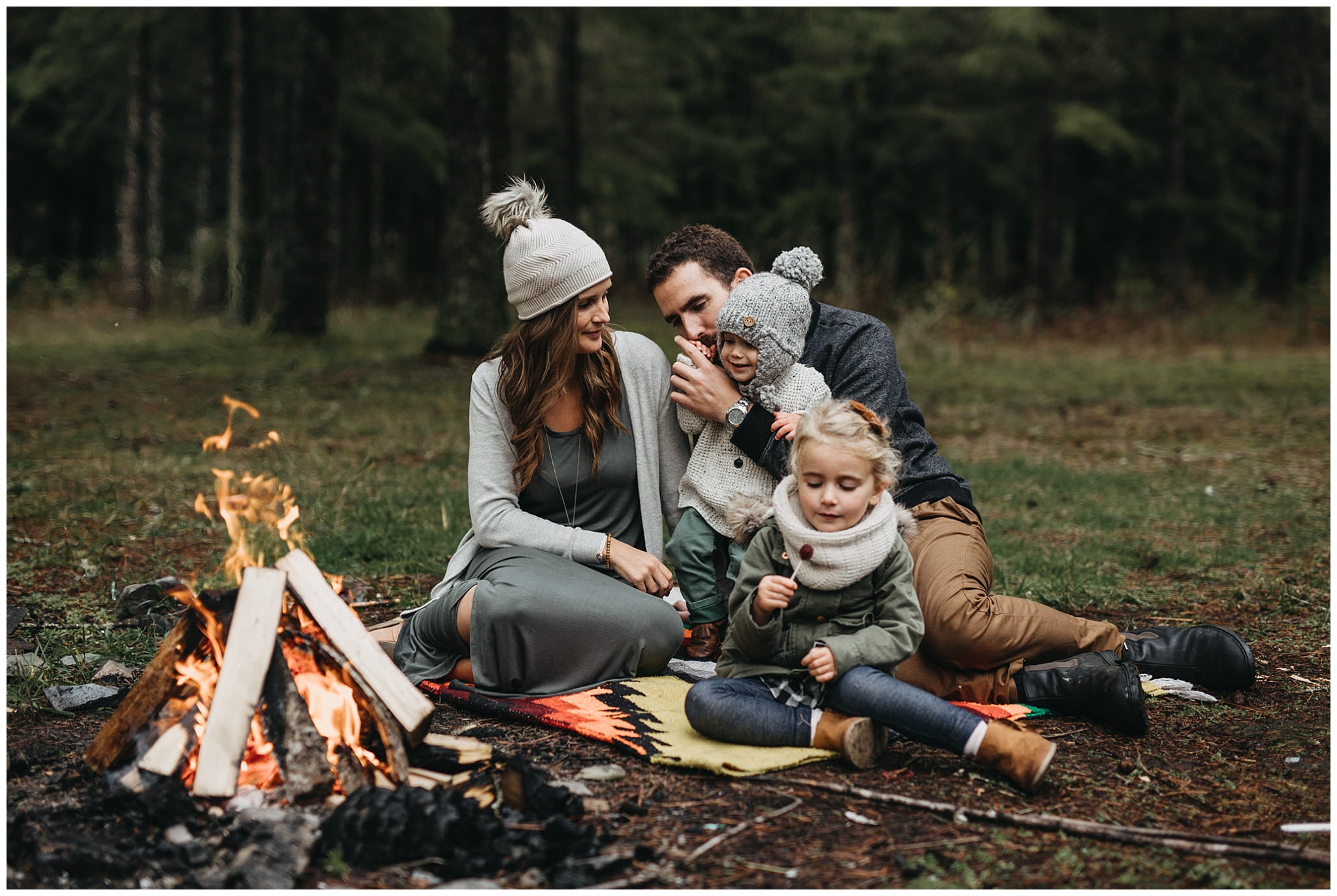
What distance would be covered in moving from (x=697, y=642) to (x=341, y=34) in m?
15.7

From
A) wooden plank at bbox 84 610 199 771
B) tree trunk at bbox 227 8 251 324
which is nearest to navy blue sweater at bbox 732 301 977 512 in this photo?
wooden plank at bbox 84 610 199 771

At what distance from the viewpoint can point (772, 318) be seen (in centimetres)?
387

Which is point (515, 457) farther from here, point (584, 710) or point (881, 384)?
point (881, 384)

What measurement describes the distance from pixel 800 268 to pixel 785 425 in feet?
1.98

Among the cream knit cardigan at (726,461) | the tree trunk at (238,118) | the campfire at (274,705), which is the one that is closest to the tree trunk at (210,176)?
the tree trunk at (238,118)

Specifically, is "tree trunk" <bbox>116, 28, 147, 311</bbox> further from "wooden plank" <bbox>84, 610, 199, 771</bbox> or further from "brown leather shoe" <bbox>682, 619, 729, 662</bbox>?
"wooden plank" <bbox>84, 610, 199, 771</bbox>

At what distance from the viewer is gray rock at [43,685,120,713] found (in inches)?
147

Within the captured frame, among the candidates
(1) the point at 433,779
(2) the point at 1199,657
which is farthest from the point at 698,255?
(2) the point at 1199,657

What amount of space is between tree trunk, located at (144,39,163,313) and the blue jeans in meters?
19.2

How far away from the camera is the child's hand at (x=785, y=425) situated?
12.5 feet

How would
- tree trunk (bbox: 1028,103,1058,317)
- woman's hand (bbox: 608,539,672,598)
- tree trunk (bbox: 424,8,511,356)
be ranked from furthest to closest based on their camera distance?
1. tree trunk (bbox: 1028,103,1058,317)
2. tree trunk (bbox: 424,8,511,356)
3. woman's hand (bbox: 608,539,672,598)

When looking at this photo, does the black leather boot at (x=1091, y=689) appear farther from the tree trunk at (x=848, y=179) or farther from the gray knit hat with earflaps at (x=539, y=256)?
the tree trunk at (x=848, y=179)

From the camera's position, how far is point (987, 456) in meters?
9.18

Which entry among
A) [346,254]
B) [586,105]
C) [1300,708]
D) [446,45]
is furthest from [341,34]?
[1300,708]
